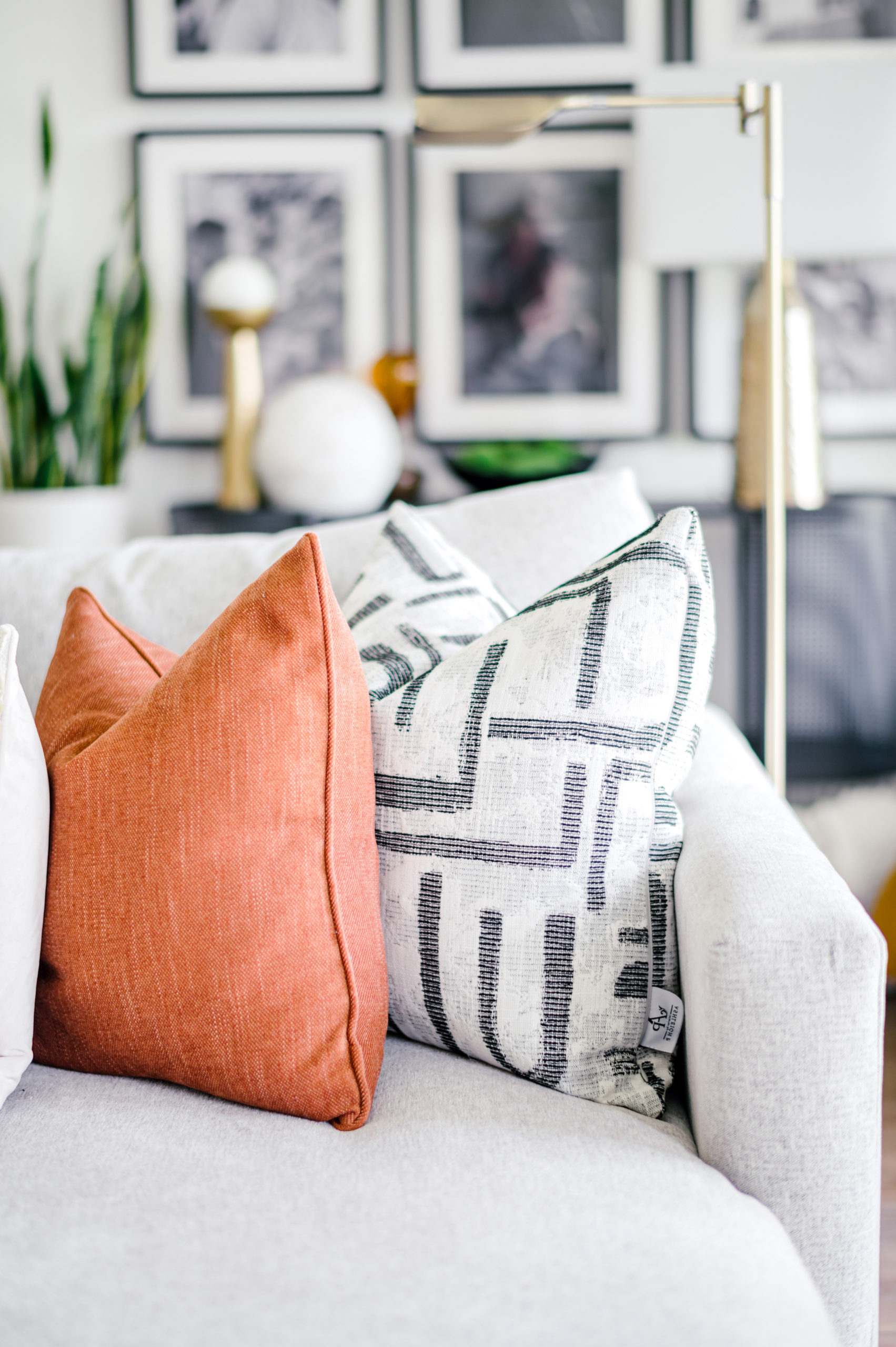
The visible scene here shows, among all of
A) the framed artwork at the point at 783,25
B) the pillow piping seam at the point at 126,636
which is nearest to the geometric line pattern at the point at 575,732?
the pillow piping seam at the point at 126,636

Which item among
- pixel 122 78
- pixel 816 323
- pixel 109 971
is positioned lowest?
pixel 109 971

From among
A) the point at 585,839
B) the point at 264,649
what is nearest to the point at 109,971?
the point at 264,649

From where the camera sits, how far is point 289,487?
6.90ft

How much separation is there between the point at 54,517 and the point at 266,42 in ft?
3.68

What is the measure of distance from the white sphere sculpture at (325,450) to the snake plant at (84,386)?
37 centimetres

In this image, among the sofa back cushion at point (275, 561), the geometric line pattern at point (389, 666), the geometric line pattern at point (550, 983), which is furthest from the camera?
the sofa back cushion at point (275, 561)

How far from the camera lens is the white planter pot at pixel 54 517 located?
2.15 metres

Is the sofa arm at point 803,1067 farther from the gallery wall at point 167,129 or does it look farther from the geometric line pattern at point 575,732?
the gallery wall at point 167,129

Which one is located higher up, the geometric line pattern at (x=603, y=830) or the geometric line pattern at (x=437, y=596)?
the geometric line pattern at (x=437, y=596)

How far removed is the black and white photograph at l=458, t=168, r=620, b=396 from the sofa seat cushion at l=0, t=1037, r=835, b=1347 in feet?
6.12

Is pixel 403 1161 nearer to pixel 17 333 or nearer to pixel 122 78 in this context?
pixel 17 333

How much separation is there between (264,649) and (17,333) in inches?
77.9

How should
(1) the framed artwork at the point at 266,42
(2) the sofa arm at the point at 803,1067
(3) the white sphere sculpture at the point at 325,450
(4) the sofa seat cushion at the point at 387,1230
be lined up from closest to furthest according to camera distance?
1. (4) the sofa seat cushion at the point at 387,1230
2. (2) the sofa arm at the point at 803,1067
3. (3) the white sphere sculpture at the point at 325,450
4. (1) the framed artwork at the point at 266,42

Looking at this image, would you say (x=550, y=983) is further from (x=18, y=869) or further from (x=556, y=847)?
(x=18, y=869)
